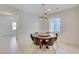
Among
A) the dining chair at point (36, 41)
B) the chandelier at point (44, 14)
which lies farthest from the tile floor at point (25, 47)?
the chandelier at point (44, 14)

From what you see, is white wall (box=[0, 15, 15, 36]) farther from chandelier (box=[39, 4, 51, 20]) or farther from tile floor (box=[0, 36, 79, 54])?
chandelier (box=[39, 4, 51, 20])

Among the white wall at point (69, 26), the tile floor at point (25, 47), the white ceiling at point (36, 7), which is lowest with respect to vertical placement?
the tile floor at point (25, 47)

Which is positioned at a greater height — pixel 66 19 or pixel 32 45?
pixel 66 19

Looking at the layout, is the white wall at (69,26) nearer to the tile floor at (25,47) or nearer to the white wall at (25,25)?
the tile floor at (25,47)

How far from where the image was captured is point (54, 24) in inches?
96.9

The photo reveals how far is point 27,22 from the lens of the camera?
2.49 metres

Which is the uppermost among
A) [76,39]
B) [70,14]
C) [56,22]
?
[70,14]

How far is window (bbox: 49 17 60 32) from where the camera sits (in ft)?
7.88

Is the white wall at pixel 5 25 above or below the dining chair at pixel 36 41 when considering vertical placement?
above

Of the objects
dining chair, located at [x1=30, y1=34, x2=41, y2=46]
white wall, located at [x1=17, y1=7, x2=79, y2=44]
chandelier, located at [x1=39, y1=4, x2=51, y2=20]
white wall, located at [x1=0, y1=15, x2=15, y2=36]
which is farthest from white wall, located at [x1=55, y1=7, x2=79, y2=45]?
white wall, located at [x1=0, y1=15, x2=15, y2=36]

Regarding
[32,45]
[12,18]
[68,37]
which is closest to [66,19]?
[68,37]

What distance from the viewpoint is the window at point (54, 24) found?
2.40 m
